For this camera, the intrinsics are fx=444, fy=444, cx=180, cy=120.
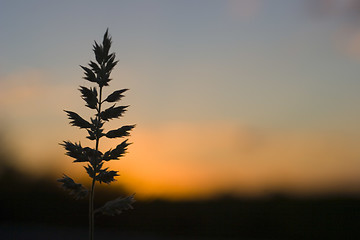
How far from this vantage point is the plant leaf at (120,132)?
16.6ft

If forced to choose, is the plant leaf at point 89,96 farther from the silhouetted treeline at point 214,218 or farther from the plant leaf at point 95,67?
the silhouetted treeline at point 214,218

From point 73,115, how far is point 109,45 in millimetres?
891

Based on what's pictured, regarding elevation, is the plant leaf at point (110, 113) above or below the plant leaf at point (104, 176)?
above

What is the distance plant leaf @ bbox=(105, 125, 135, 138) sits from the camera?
5.05m

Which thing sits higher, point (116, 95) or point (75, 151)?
point (116, 95)

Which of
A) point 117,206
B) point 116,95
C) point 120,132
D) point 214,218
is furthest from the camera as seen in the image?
point 214,218

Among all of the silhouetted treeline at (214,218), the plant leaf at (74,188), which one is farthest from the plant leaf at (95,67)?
the silhouetted treeline at (214,218)

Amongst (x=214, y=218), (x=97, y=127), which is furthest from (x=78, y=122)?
(x=214, y=218)

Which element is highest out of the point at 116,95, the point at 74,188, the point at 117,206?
the point at 116,95

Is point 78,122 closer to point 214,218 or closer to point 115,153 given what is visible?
point 115,153

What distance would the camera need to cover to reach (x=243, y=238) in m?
16.2

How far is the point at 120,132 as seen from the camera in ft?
16.7

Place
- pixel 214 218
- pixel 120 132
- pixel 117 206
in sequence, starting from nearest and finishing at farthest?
pixel 117 206 → pixel 120 132 → pixel 214 218

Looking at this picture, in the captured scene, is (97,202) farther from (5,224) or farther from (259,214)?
(259,214)
